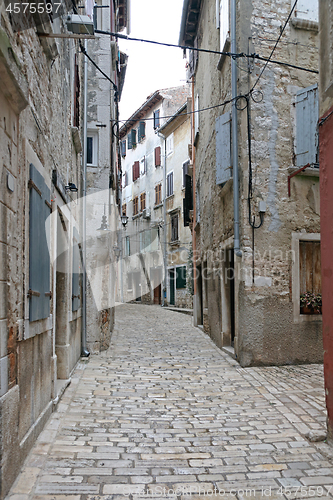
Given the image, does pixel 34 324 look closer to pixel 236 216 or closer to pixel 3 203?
pixel 3 203

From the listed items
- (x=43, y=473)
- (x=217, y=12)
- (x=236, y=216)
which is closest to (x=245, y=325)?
(x=236, y=216)

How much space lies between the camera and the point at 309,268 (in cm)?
859

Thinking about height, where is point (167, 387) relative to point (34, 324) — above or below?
below

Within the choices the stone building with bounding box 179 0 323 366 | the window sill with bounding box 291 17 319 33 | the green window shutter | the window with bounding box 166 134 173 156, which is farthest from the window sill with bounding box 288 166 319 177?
the window with bounding box 166 134 173 156

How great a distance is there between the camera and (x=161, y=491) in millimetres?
3348

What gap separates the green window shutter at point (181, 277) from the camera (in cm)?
2410

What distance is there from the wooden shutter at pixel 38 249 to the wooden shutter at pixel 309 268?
532 cm

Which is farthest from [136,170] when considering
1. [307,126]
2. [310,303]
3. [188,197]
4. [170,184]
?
[310,303]

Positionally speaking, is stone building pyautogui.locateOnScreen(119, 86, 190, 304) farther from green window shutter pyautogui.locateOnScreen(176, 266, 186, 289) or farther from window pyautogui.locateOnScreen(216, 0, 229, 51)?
window pyautogui.locateOnScreen(216, 0, 229, 51)

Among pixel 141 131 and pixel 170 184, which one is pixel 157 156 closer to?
pixel 170 184

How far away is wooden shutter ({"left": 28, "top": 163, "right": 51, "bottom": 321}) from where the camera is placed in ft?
13.3

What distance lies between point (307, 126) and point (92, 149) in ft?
16.8

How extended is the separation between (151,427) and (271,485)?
1.72 meters

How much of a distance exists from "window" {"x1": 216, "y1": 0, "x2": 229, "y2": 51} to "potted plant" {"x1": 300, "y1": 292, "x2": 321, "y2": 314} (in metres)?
5.56
